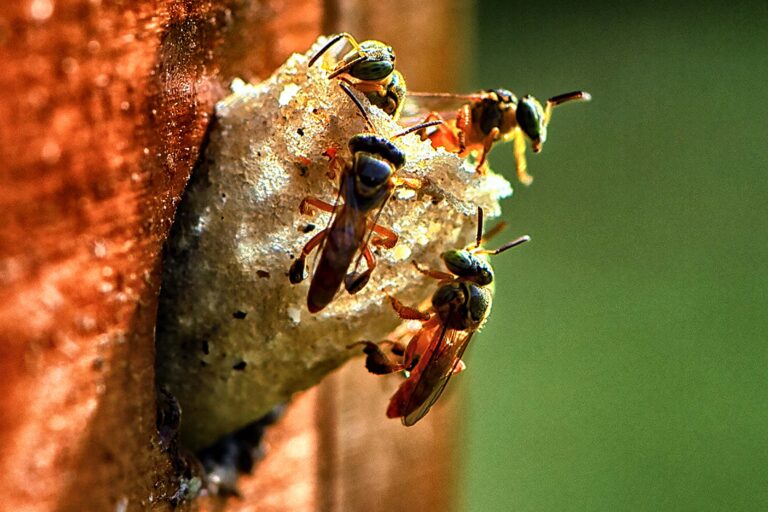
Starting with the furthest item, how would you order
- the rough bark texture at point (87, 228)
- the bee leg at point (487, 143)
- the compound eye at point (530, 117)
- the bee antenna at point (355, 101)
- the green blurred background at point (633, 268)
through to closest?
the green blurred background at point (633, 268), the compound eye at point (530, 117), the bee leg at point (487, 143), the bee antenna at point (355, 101), the rough bark texture at point (87, 228)

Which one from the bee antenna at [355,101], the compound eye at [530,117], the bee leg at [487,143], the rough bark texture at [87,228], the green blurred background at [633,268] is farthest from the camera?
the green blurred background at [633,268]

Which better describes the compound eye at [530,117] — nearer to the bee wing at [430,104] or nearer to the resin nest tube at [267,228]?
the bee wing at [430,104]

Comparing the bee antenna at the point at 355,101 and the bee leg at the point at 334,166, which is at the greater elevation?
the bee antenna at the point at 355,101

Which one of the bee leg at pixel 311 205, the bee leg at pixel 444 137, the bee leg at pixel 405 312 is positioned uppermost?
the bee leg at pixel 311 205

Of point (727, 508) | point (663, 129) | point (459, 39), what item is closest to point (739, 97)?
point (663, 129)

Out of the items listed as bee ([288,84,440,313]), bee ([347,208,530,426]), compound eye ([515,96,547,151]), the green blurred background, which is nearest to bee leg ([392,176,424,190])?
bee ([288,84,440,313])

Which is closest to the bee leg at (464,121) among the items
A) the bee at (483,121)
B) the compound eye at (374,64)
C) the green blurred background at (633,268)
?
the bee at (483,121)

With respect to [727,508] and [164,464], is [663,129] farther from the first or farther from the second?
[164,464]

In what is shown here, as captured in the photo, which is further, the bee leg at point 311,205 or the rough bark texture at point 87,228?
the bee leg at point 311,205
